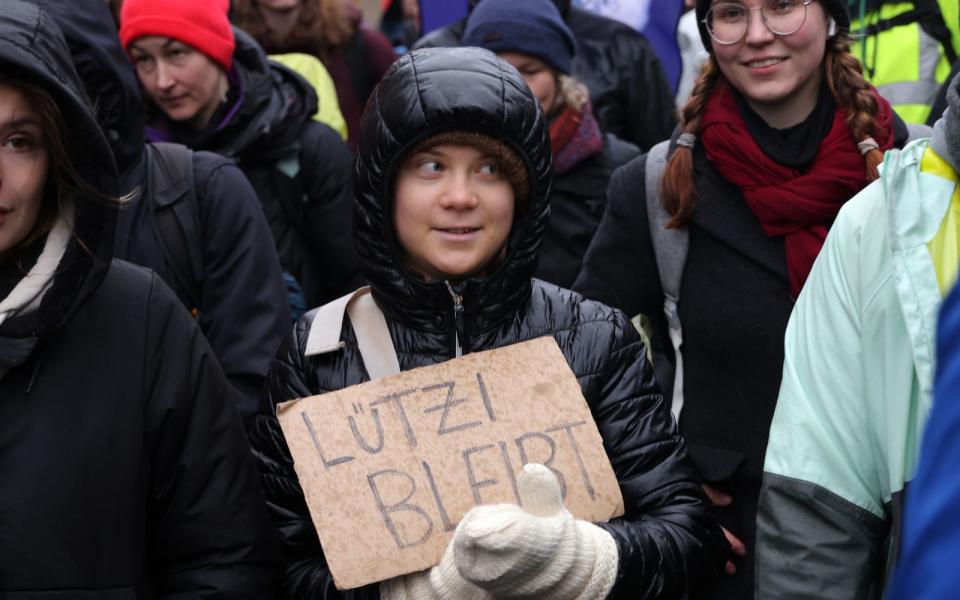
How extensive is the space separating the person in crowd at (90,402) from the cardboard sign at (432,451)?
0.18 m

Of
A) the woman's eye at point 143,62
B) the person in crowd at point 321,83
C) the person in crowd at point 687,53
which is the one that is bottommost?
the person in crowd at point 687,53

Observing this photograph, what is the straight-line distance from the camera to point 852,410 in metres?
2.63

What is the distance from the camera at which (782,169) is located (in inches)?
144

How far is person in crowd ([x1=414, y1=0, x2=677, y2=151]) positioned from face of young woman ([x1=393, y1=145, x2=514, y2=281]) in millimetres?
3884

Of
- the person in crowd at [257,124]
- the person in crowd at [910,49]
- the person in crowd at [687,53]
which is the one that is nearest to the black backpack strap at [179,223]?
the person in crowd at [257,124]

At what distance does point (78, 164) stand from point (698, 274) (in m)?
1.63

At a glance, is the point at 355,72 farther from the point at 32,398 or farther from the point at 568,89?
the point at 32,398

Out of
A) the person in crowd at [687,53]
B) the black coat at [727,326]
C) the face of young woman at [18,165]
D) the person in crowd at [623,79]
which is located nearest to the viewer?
the face of young woman at [18,165]

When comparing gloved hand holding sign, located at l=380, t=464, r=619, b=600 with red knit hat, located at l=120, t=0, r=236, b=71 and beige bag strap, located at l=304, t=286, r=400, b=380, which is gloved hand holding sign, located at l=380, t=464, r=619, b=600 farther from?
red knit hat, located at l=120, t=0, r=236, b=71

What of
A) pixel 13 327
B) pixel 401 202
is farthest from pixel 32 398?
pixel 401 202

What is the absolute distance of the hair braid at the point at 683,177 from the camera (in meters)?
3.66

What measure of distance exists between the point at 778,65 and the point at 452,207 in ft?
4.11

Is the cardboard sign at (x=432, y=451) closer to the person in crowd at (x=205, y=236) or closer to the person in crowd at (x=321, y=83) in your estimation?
the person in crowd at (x=205, y=236)

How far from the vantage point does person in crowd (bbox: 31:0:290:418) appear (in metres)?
3.95
